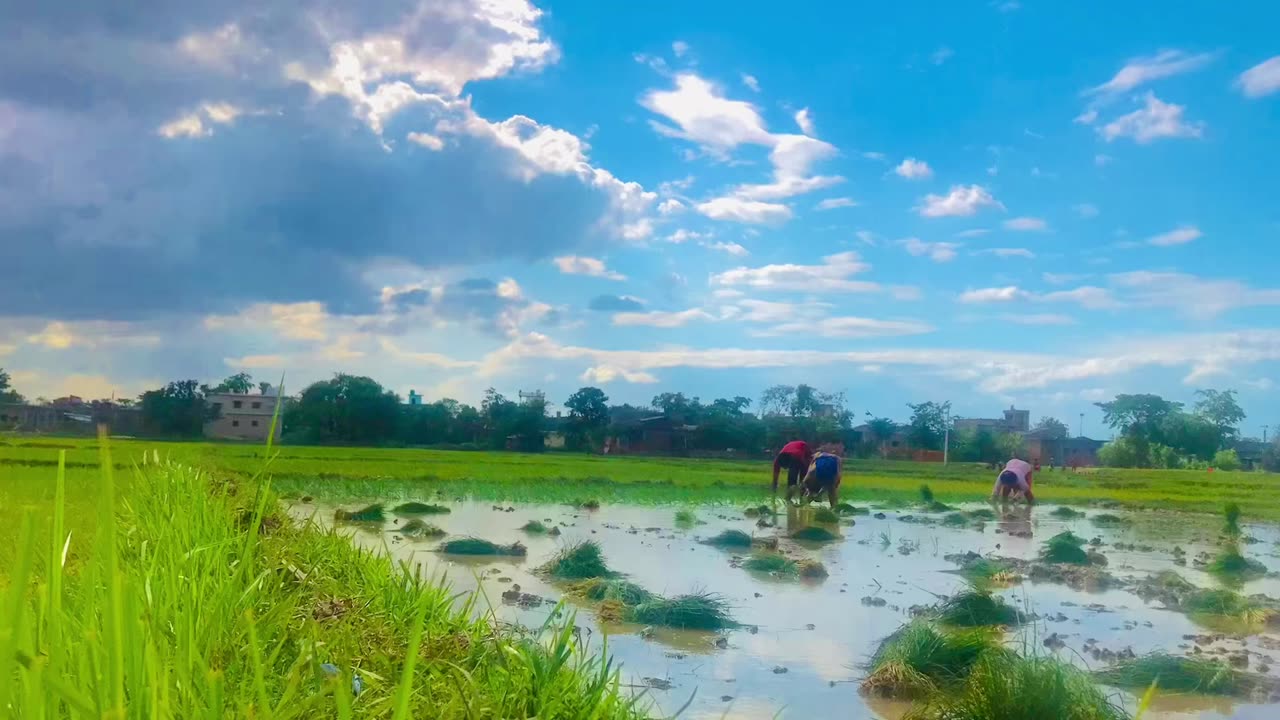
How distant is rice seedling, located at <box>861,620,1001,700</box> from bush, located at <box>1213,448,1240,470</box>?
41355mm

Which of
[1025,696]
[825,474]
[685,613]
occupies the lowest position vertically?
[685,613]

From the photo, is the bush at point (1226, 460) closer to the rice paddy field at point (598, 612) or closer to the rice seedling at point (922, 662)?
the rice paddy field at point (598, 612)

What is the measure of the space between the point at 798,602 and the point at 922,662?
2543mm

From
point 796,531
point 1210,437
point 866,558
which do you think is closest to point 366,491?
point 796,531

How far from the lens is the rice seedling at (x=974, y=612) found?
22.0ft

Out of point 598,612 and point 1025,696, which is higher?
point 1025,696

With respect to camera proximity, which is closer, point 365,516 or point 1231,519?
point 365,516

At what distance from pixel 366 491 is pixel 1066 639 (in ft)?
43.2

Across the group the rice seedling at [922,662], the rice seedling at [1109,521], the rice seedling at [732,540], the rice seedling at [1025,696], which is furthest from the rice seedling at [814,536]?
the rice seedling at [1025,696]

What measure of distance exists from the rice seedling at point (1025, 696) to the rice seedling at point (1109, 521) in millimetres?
15118

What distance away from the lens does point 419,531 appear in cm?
1044

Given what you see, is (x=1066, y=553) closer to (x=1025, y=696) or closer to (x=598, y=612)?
(x=598, y=612)

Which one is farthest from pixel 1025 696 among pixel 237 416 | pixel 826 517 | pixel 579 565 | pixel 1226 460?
pixel 1226 460

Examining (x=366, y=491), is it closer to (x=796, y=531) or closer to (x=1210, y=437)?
(x=796, y=531)
